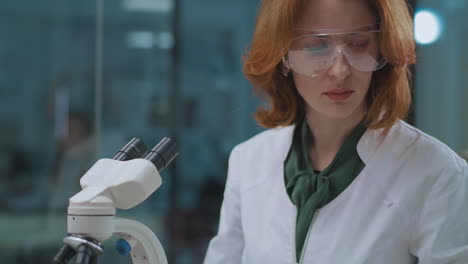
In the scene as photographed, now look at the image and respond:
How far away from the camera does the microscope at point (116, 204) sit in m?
0.85

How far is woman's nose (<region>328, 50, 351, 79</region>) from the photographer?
1.10 metres

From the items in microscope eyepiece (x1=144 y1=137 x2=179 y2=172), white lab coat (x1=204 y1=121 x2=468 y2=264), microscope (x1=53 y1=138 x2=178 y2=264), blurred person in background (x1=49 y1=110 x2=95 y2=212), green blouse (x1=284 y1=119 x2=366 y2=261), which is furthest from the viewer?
blurred person in background (x1=49 y1=110 x2=95 y2=212)

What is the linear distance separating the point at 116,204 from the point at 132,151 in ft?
0.33

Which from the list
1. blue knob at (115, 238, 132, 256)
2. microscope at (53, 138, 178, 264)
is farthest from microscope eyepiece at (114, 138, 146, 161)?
blue knob at (115, 238, 132, 256)

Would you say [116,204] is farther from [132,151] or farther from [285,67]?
[285,67]

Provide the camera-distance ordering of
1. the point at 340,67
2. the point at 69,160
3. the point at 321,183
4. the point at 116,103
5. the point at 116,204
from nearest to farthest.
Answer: the point at 116,204, the point at 340,67, the point at 321,183, the point at 69,160, the point at 116,103

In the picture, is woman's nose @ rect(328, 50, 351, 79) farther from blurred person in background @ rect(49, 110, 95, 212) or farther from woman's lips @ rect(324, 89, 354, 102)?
blurred person in background @ rect(49, 110, 95, 212)

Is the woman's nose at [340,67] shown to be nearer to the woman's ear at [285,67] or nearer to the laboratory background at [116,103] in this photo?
the woman's ear at [285,67]

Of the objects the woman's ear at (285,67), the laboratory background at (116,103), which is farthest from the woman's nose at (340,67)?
the laboratory background at (116,103)

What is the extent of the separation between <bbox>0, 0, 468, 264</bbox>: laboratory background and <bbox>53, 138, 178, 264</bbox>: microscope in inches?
99.8

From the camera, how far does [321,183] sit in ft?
3.94

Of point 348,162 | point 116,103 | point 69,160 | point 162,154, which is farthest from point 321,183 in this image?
point 116,103

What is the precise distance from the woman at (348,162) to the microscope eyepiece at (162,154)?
1.01 ft

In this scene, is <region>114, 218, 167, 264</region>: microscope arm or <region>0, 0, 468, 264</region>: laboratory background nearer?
<region>114, 218, 167, 264</region>: microscope arm
